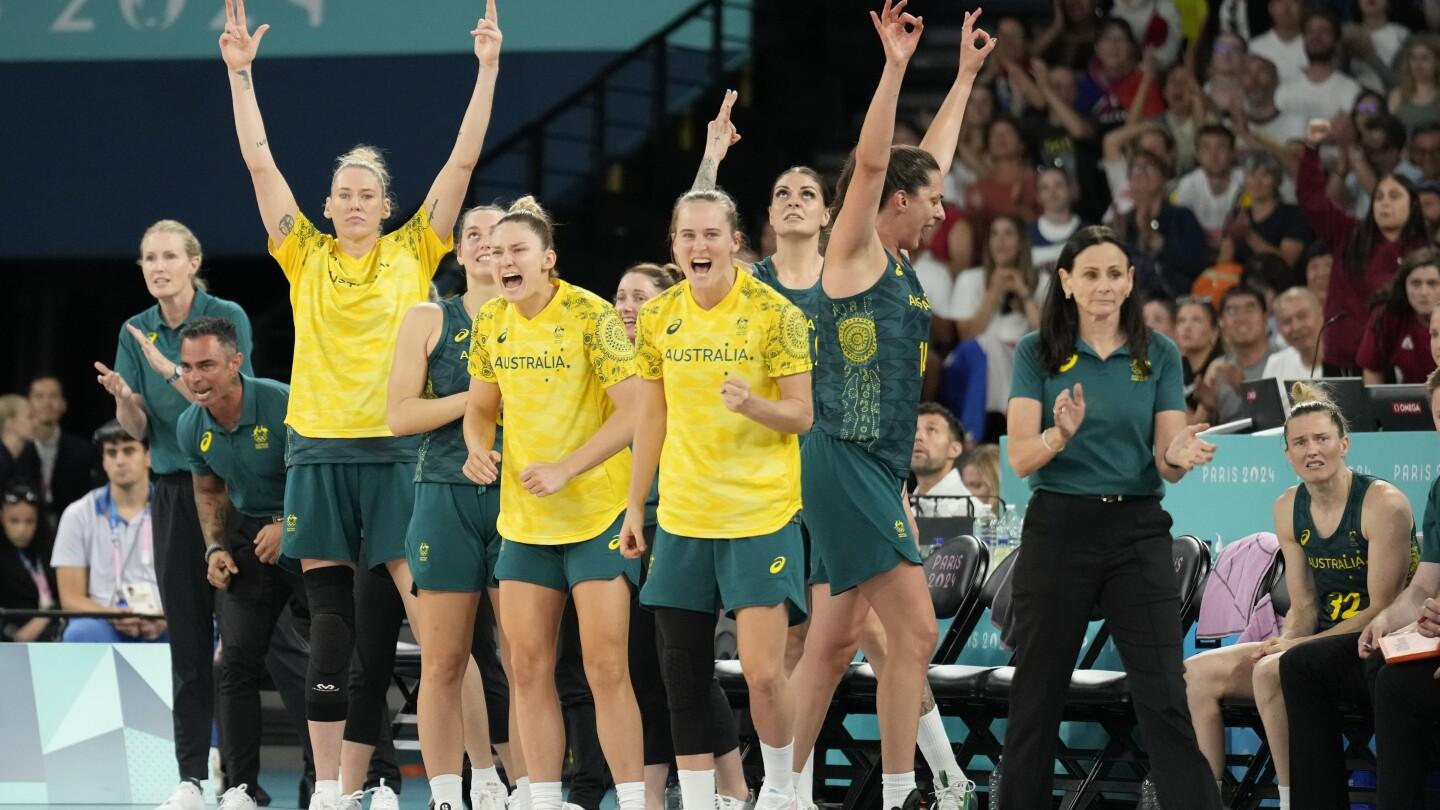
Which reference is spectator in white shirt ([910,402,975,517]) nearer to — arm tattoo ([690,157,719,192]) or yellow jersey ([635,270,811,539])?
arm tattoo ([690,157,719,192])

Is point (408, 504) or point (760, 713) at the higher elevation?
point (408, 504)

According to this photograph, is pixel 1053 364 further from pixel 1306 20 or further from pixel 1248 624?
pixel 1306 20

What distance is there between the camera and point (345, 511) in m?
5.83

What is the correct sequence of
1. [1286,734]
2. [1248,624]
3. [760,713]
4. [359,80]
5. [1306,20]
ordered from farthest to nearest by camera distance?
[359,80], [1306,20], [1248,624], [1286,734], [760,713]

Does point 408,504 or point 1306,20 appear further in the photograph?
point 1306,20

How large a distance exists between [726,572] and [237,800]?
2.15m

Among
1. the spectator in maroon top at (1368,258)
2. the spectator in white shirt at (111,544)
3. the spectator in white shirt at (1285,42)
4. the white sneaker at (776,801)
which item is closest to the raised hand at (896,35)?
the white sneaker at (776,801)

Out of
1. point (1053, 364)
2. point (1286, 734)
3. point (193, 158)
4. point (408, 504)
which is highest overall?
point (193, 158)

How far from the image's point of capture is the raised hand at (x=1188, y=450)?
4.87m

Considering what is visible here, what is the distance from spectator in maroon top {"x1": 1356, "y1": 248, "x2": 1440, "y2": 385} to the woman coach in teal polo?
2.94 m

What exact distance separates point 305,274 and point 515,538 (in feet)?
4.30

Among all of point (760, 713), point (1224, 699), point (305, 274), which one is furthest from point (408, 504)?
point (1224, 699)

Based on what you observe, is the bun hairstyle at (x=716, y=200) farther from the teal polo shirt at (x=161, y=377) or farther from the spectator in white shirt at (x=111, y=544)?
the spectator in white shirt at (x=111, y=544)

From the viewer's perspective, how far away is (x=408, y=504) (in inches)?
231
